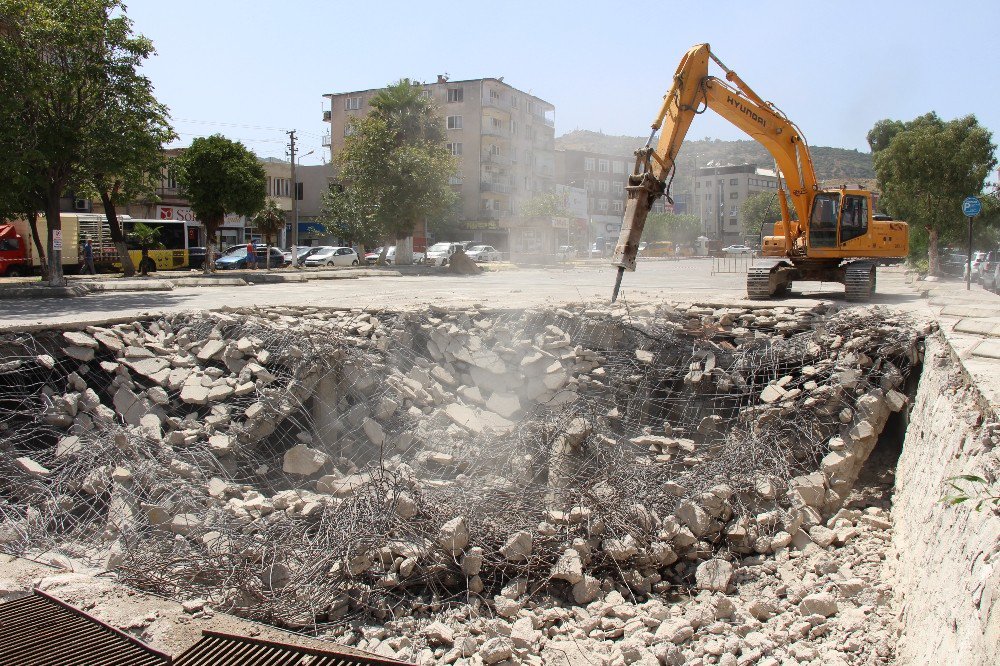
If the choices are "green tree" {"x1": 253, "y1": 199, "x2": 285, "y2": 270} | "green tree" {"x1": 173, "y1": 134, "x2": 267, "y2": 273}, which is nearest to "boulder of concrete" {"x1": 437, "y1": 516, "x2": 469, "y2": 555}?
"green tree" {"x1": 173, "y1": 134, "x2": 267, "y2": 273}

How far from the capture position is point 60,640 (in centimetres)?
482

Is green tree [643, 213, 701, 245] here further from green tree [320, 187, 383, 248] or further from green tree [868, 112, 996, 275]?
green tree [868, 112, 996, 275]

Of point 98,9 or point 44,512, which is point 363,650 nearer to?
point 44,512

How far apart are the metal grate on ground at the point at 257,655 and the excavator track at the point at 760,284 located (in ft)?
31.8

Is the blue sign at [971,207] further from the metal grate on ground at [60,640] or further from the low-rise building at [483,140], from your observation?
the low-rise building at [483,140]

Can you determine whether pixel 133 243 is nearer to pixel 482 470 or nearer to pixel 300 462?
pixel 300 462

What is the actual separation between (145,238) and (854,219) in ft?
84.4

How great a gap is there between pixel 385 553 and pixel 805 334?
18.8ft

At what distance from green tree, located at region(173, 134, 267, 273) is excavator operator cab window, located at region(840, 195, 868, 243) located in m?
19.4

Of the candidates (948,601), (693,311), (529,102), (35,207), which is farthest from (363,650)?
(529,102)

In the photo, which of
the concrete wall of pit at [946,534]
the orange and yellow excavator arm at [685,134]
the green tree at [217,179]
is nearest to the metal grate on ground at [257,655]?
the concrete wall of pit at [946,534]

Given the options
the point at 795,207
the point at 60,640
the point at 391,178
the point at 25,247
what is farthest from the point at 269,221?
the point at 60,640

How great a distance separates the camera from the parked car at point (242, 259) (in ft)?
106

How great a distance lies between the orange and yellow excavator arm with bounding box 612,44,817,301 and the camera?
33.6ft
